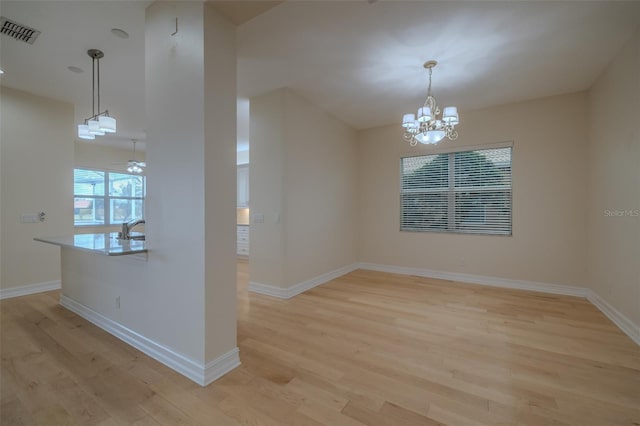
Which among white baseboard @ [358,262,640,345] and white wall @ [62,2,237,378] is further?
white baseboard @ [358,262,640,345]

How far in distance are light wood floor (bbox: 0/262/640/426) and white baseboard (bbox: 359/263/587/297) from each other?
2.36 ft

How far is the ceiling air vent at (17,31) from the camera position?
7.65ft

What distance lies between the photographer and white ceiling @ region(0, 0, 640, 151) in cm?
220

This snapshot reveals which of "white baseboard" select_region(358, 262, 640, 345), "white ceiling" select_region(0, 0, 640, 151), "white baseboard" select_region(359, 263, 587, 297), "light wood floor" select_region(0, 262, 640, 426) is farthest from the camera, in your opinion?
"white baseboard" select_region(359, 263, 587, 297)

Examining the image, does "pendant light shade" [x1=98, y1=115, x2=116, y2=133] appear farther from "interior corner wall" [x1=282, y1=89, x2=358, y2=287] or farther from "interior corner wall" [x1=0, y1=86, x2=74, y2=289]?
"interior corner wall" [x1=0, y1=86, x2=74, y2=289]

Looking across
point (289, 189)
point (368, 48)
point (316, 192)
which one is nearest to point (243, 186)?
point (316, 192)

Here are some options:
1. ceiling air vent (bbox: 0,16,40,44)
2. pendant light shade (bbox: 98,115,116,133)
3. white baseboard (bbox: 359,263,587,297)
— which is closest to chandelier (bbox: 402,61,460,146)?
white baseboard (bbox: 359,263,587,297)

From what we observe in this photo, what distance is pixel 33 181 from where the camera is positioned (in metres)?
3.80

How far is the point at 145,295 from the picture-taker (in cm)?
223

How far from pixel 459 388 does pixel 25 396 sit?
9.41ft

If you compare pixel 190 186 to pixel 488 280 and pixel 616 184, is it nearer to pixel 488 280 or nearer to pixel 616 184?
pixel 616 184

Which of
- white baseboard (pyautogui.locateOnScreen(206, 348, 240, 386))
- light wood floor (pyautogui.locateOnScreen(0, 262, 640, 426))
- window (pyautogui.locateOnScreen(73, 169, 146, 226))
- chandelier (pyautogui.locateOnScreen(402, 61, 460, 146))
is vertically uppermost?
chandelier (pyautogui.locateOnScreen(402, 61, 460, 146))

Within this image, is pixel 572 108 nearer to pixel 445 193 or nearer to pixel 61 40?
pixel 445 193

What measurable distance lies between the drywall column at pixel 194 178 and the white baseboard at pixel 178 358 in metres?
0.01
